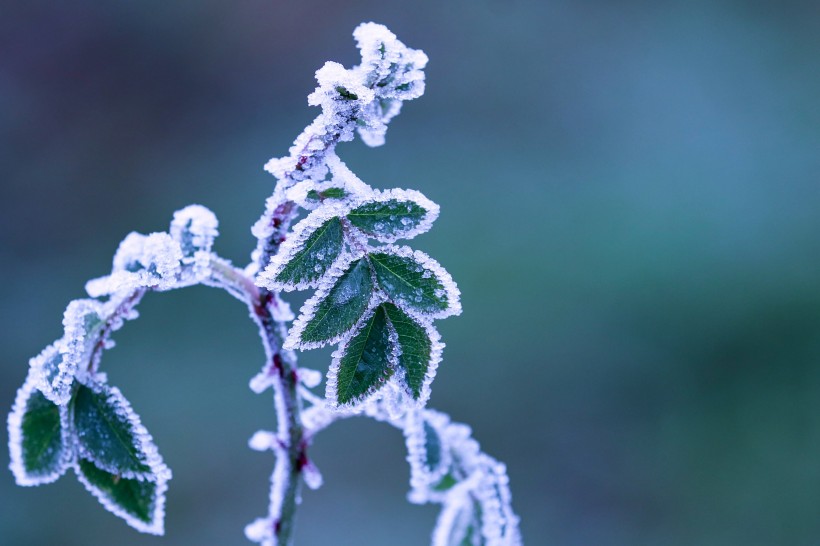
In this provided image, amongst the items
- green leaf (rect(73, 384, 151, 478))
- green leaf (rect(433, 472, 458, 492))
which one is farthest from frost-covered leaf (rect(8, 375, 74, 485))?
green leaf (rect(433, 472, 458, 492))

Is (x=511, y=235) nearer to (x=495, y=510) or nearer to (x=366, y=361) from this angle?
(x=495, y=510)

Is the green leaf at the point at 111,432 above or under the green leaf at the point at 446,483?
under

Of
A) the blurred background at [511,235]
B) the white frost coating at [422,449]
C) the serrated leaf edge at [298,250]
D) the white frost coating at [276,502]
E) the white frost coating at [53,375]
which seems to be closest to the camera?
the serrated leaf edge at [298,250]

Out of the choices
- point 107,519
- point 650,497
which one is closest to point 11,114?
point 107,519

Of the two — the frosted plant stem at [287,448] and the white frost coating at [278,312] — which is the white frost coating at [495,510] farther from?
the white frost coating at [278,312]

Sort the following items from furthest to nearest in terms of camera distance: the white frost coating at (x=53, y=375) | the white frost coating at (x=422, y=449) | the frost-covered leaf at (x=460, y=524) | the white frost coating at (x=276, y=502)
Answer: the frost-covered leaf at (x=460, y=524) < the white frost coating at (x=422, y=449) < the white frost coating at (x=276, y=502) < the white frost coating at (x=53, y=375)

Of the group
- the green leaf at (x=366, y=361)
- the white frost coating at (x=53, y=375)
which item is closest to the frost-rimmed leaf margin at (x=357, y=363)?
the green leaf at (x=366, y=361)

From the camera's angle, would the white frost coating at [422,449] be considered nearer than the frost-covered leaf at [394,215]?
No

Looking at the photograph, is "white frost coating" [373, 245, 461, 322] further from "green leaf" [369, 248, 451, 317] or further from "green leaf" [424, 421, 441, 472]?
"green leaf" [424, 421, 441, 472]
